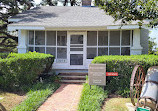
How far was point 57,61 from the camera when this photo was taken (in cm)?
1059

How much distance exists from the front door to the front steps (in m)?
0.91

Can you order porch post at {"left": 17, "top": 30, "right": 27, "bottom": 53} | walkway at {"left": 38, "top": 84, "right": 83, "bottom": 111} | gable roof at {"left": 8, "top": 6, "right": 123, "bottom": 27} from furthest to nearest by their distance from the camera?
porch post at {"left": 17, "top": 30, "right": 27, "bottom": 53}
gable roof at {"left": 8, "top": 6, "right": 123, "bottom": 27}
walkway at {"left": 38, "top": 84, "right": 83, "bottom": 111}

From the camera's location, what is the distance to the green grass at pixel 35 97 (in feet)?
17.6

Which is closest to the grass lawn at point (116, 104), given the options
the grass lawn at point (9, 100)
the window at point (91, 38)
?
the grass lawn at point (9, 100)

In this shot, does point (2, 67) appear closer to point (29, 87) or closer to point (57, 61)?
point (29, 87)

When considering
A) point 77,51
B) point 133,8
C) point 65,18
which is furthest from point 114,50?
point 133,8

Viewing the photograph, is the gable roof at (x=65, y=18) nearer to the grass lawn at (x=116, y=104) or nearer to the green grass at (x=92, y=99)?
the green grass at (x=92, y=99)

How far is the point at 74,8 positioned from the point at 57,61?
5.44 metres

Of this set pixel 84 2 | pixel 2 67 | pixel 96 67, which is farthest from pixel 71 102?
pixel 84 2

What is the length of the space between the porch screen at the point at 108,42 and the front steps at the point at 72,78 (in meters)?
1.55

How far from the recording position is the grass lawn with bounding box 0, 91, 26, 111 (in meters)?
5.69

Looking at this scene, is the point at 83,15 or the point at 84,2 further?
the point at 84,2

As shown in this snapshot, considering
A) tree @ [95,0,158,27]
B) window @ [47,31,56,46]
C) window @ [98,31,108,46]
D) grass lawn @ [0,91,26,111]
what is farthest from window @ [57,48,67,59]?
tree @ [95,0,158,27]

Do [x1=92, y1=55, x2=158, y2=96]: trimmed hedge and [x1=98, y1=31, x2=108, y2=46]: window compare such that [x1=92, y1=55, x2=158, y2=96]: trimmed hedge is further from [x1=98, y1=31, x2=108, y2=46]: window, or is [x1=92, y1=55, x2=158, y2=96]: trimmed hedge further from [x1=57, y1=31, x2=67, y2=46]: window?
[x1=57, y1=31, x2=67, y2=46]: window
